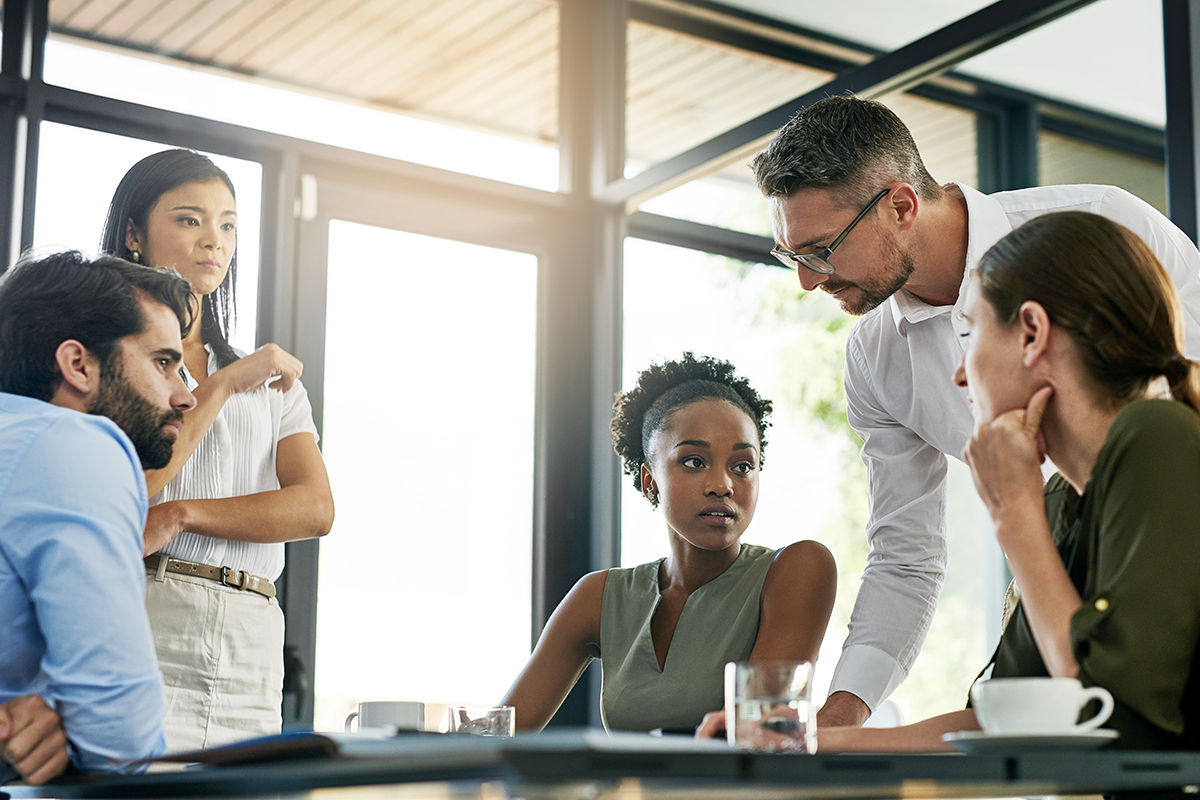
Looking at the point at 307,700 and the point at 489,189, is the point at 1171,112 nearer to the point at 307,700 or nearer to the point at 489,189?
the point at 489,189

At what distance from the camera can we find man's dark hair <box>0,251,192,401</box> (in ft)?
5.30

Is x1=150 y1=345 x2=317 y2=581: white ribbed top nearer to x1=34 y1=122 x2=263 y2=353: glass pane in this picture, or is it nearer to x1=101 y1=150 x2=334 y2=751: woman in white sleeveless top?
x1=101 y1=150 x2=334 y2=751: woman in white sleeveless top

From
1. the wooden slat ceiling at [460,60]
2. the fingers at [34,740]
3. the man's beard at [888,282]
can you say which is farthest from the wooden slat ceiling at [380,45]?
the fingers at [34,740]

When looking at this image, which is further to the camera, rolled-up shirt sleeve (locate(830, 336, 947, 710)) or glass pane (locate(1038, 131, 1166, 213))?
glass pane (locate(1038, 131, 1166, 213))

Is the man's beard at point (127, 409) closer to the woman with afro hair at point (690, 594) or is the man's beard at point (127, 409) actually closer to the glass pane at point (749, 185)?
the woman with afro hair at point (690, 594)

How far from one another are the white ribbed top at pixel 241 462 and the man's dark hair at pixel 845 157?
4.06 ft

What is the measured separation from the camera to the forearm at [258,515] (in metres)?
2.31

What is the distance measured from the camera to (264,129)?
3379 mm

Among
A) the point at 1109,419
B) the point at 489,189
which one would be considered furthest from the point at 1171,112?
the point at 489,189

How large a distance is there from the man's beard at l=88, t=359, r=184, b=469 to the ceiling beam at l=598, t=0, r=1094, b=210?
1.97 m

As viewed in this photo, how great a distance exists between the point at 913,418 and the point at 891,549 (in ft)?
0.82

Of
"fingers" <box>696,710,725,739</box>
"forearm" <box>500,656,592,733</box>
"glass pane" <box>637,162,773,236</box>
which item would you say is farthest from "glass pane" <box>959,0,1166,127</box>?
"fingers" <box>696,710,725,739</box>

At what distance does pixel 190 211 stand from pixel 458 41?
1.23 meters

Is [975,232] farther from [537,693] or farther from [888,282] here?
[537,693]
